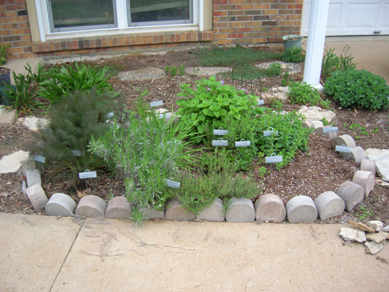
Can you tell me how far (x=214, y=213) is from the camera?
107 inches

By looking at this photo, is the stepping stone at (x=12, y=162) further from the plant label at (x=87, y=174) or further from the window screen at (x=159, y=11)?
the window screen at (x=159, y=11)

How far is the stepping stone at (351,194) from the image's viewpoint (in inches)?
108

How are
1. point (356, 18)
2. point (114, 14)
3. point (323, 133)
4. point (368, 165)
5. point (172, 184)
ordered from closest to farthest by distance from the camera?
point (172, 184) → point (368, 165) → point (323, 133) → point (114, 14) → point (356, 18)

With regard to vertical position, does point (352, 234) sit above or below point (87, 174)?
below

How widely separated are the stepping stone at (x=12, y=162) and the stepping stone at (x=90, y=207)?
0.91 meters

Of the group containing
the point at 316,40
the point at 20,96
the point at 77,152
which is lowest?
the point at 77,152

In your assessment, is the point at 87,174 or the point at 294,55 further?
the point at 294,55

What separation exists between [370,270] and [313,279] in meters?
0.39

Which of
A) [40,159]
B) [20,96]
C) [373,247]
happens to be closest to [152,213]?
[40,159]

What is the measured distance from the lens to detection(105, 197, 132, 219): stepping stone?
8.86 ft

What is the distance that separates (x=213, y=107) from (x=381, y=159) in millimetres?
1649

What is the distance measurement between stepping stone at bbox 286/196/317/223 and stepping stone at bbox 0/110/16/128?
322 cm

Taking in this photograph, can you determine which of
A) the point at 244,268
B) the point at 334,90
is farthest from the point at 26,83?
the point at 334,90

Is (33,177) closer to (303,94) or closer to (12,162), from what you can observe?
(12,162)
